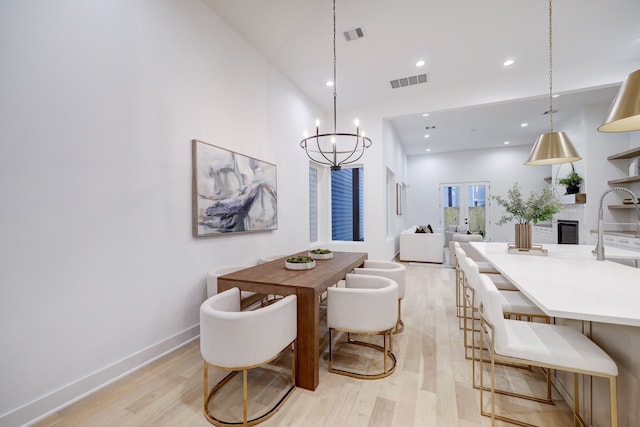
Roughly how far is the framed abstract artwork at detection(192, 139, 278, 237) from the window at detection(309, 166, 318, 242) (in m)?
1.71

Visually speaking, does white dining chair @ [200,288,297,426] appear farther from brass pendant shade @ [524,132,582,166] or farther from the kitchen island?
brass pendant shade @ [524,132,582,166]

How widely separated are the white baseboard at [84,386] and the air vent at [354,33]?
151 inches

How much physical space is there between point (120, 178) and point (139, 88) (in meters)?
0.77

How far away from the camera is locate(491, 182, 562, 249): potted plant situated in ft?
8.05

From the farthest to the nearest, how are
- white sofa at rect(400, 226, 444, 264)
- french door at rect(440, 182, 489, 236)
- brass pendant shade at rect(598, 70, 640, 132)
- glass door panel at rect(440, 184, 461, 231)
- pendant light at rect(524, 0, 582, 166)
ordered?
glass door panel at rect(440, 184, 461, 231) → french door at rect(440, 182, 489, 236) → white sofa at rect(400, 226, 444, 264) → pendant light at rect(524, 0, 582, 166) → brass pendant shade at rect(598, 70, 640, 132)

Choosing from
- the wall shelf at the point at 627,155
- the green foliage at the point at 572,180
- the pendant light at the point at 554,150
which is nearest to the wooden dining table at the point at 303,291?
the pendant light at the point at 554,150

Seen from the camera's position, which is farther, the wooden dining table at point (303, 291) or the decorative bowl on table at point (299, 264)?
the decorative bowl on table at point (299, 264)

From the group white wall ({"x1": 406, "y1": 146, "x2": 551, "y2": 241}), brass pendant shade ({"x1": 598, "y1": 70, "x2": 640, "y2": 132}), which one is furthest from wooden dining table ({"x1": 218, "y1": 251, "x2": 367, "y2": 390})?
white wall ({"x1": 406, "y1": 146, "x2": 551, "y2": 241})

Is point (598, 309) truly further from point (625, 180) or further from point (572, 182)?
point (572, 182)

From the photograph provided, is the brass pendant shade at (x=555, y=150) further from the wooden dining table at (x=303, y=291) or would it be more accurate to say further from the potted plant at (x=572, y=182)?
the potted plant at (x=572, y=182)

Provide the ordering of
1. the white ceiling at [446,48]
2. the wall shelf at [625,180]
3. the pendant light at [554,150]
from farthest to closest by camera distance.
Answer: the wall shelf at [625,180] < the white ceiling at [446,48] < the pendant light at [554,150]

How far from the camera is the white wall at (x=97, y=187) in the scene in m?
1.56

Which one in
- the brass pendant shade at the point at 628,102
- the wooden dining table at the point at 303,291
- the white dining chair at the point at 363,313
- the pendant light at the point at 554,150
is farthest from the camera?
the pendant light at the point at 554,150

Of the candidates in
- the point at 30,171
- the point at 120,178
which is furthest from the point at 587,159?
the point at 30,171
